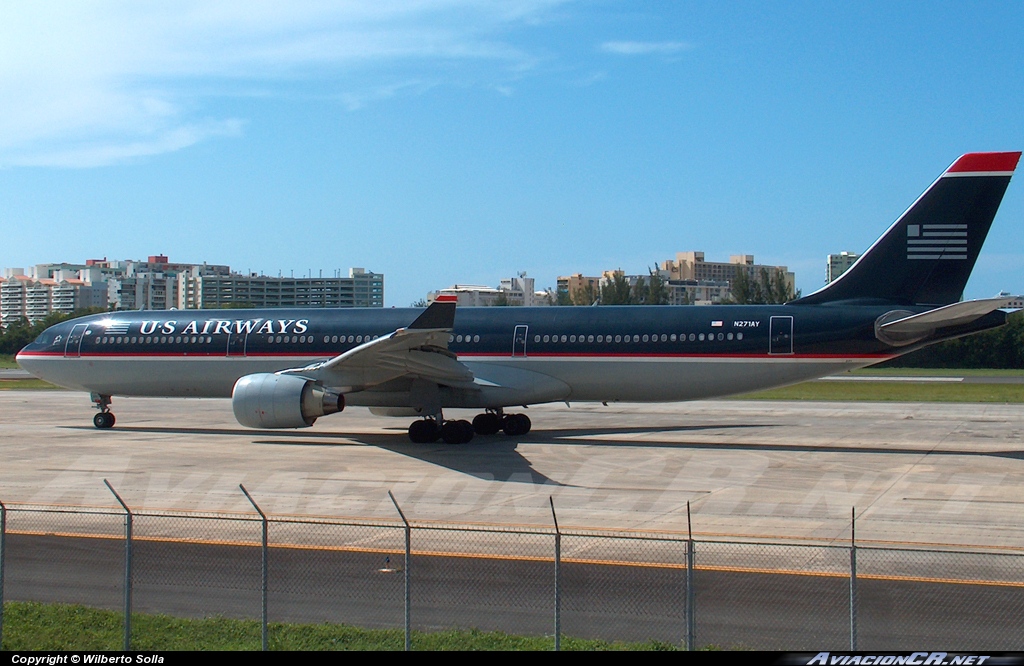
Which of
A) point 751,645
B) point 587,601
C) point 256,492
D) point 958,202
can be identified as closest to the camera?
point 751,645

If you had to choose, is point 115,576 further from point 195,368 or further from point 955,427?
point 955,427

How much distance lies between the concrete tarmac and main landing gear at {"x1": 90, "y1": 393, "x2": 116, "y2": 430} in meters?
0.66

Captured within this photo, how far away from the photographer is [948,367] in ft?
245

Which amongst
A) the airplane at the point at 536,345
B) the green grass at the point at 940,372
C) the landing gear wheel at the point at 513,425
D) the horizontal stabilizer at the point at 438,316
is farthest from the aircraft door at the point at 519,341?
the green grass at the point at 940,372

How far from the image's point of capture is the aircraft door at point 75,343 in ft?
101

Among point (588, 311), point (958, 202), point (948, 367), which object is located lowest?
point (948, 367)

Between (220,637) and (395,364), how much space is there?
603 inches

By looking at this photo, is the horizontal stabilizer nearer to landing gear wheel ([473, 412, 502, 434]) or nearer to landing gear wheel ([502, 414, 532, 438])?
landing gear wheel ([473, 412, 502, 434])

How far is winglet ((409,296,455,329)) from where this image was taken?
73.0ft

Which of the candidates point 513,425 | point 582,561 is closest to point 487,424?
point 513,425

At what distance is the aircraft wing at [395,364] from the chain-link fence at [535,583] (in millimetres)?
9052

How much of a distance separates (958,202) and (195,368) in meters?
21.6

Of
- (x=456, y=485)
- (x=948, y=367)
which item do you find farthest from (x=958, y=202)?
(x=948, y=367)

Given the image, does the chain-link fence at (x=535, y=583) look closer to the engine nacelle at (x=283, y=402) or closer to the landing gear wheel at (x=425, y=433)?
the engine nacelle at (x=283, y=402)
